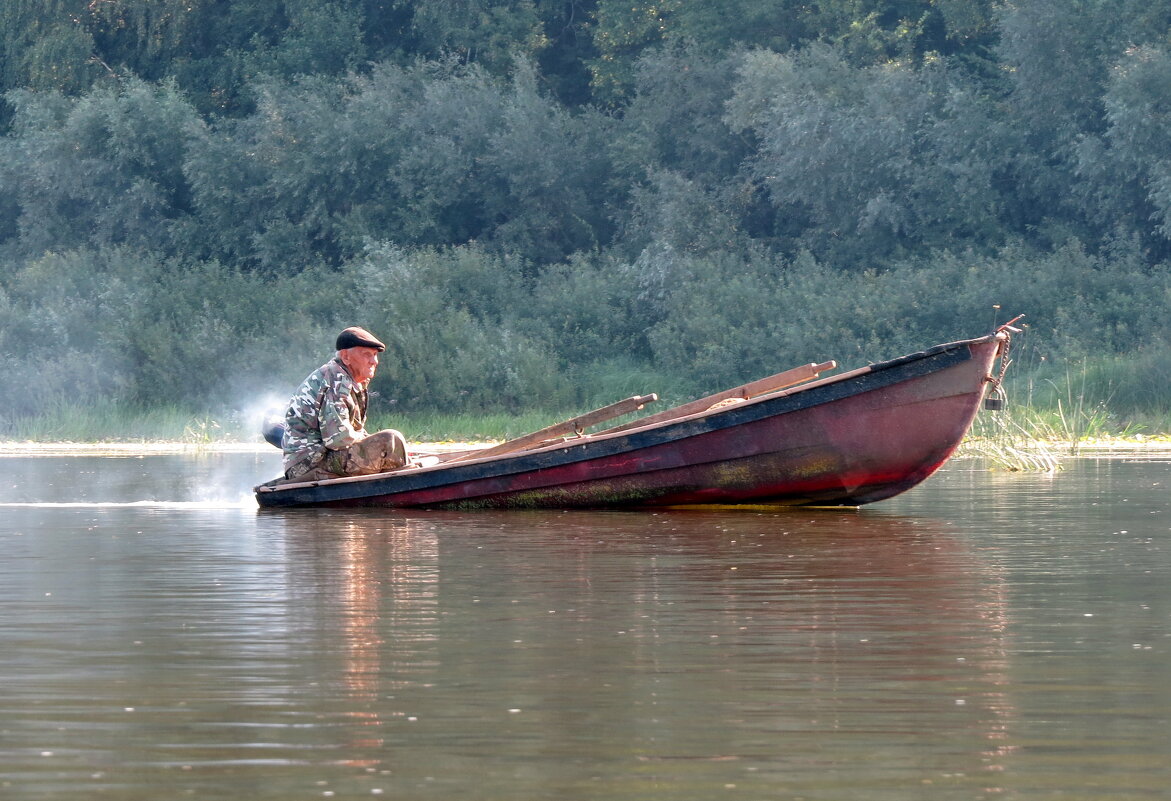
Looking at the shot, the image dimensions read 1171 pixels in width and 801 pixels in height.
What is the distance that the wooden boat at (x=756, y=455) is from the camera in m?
14.9

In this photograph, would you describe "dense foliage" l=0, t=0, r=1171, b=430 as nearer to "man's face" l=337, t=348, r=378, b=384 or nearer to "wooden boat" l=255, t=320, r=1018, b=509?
"wooden boat" l=255, t=320, r=1018, b=509

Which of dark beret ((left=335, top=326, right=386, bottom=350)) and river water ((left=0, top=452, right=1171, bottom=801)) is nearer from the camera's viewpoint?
river water ((left=0, top=452, right=1171, bottom=801))

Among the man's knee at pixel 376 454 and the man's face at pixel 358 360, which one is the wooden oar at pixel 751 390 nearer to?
the man's knee at pixel 376 454

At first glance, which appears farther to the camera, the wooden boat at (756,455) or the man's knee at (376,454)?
the man's knee at (376,454)

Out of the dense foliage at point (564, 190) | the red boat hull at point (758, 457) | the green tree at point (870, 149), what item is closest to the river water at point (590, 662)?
the red boat hull at point (758, 457)

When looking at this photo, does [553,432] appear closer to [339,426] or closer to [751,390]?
[751,390]

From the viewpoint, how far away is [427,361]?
33.0 meters

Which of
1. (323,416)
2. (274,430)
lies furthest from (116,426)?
(323,416)

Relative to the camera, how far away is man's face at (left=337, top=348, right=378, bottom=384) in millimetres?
15164

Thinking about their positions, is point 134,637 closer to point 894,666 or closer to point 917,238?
point 894,666

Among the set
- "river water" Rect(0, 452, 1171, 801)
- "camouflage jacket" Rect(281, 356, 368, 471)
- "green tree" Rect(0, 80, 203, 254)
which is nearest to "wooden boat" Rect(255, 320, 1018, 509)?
"camouflage jacket" Rect(281, 356, 368, 471)

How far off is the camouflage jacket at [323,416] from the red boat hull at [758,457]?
0.29 m

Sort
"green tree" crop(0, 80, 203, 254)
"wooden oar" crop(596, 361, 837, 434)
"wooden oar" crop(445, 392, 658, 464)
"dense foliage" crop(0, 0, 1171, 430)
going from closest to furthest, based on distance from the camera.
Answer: "wooden oar" crop(596, 361, 837, 434)
"wooden oar" crop(445, 392, 658, 464)
"dense foliage" crop(0, 0, 1171, 430)
"green tree" crop(0, 80, 203, 254)

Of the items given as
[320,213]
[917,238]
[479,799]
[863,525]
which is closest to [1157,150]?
[917,238]
